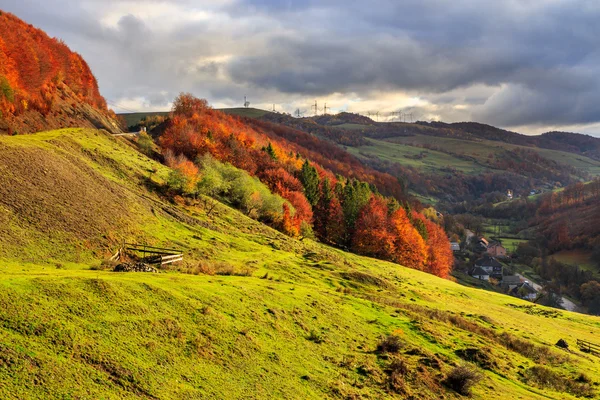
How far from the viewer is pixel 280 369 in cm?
1970

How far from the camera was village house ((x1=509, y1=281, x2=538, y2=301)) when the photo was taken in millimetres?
133225

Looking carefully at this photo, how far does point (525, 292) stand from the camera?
443ft

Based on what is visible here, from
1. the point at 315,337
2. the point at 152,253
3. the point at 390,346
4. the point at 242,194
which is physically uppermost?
the point at 242,194

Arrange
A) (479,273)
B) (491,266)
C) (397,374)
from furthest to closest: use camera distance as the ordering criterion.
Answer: (491,266) < (479,273) < (397,374)

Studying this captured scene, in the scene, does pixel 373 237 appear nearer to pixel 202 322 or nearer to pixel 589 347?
pixel 589 347

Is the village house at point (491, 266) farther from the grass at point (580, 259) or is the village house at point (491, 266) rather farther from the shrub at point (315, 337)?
the shrub at point (315, 337)

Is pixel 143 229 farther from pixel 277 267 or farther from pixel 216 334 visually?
pixel 216 334

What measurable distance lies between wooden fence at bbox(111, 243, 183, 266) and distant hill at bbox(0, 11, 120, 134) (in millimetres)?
44315

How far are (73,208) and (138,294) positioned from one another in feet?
73.1

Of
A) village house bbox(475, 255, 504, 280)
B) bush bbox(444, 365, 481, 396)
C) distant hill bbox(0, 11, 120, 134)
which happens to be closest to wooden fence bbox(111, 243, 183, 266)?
bush bbox(444, 365, 481, 396)

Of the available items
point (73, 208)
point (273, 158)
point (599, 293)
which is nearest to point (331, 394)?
point (73, 208)

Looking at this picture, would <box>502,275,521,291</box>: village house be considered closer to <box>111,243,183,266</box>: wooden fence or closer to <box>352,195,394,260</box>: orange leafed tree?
<box>352,195,394,260</box>: orange leafed tree

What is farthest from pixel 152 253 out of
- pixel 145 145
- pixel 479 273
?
pixel 479 273

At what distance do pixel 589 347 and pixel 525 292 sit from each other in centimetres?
10666
